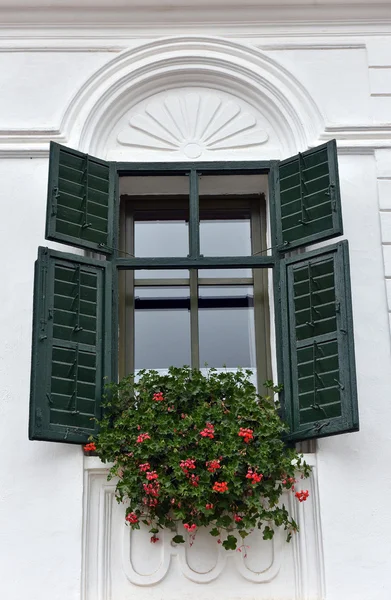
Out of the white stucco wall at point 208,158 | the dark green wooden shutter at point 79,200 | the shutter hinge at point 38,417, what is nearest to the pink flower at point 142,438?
the white stucco wall at point 208,158

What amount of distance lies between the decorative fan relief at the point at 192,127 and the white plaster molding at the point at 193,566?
8.42 ft

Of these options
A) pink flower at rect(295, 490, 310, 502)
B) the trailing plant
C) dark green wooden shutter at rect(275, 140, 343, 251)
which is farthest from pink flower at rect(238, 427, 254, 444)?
dark green wooden shutter at rect(275, 140, 343, 251)

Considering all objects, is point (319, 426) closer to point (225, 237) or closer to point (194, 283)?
point (194, 283)

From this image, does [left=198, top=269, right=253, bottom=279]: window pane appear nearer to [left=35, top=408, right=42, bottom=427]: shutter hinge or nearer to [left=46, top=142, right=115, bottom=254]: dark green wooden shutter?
[left=46, top=142, right=115, bottom=254]: dark green wooden shutter

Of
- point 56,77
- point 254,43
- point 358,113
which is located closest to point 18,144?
point 56,77

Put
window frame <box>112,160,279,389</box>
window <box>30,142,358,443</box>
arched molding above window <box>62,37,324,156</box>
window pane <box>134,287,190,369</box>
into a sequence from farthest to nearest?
arched molding above window <box>62,37,324,156</box>
window pane <box>134,287,190,369</box>
window frame <box>112,160,279,389</box>
window <box>30,142,358,443</box>

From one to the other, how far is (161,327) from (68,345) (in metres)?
1.01

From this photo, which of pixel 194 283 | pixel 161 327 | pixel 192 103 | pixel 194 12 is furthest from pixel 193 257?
pixel 194 12

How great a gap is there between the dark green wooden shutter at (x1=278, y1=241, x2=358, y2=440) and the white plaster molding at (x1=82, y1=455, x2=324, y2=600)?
1.82 ft

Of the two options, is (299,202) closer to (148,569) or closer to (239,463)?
(239,463)

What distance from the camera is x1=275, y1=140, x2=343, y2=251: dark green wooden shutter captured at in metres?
7.77

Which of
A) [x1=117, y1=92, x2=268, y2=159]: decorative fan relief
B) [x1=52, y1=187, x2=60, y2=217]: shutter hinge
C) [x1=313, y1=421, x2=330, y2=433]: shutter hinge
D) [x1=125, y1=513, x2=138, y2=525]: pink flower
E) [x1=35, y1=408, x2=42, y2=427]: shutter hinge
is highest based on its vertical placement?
[x1=117, y1=92, x2=268, y2=159]: decorative fan relief

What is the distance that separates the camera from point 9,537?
23.6ft

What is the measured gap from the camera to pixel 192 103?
8.58m
